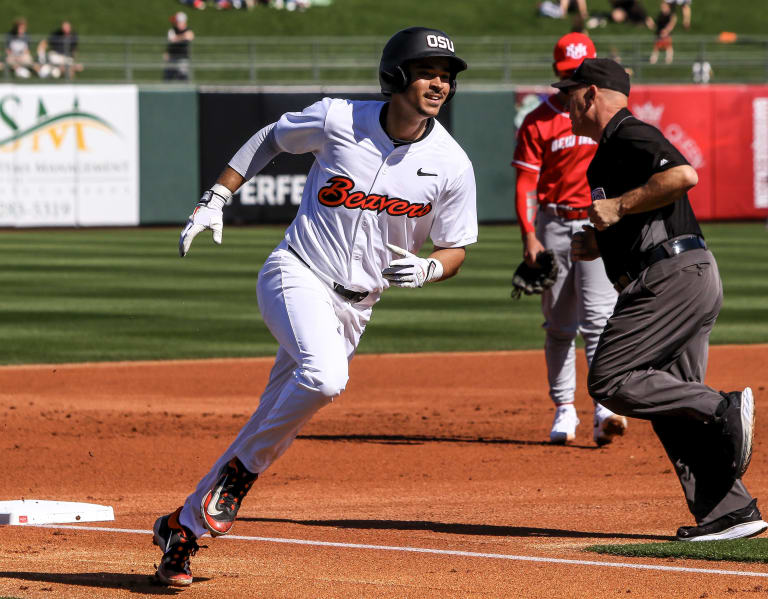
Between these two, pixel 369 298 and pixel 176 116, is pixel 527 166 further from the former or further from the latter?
pixel 176 116

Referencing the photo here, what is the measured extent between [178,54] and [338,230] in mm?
23878

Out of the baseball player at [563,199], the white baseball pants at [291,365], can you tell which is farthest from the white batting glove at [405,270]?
the baseball player at [563,199]

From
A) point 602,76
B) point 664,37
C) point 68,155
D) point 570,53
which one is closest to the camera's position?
point 602,76

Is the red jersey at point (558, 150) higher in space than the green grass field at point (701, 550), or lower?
higher

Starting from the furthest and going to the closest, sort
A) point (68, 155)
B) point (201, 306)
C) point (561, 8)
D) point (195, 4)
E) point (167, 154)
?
point (561, 8), point (195, 4), point (167, 154), point (68, 155), point (201, 306)

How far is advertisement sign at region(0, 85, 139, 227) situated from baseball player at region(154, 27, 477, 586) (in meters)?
19.0

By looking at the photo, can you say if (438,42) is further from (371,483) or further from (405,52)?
(371,483)

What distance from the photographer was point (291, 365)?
4.86 metres

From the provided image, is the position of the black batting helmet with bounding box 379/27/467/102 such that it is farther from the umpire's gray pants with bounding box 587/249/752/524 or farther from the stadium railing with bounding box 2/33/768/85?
the stadium railing with bounding box 2/33/768/85

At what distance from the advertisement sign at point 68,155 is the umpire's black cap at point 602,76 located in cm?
1891

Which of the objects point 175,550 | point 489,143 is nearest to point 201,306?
point 175,550

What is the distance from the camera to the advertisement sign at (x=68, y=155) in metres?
23.0

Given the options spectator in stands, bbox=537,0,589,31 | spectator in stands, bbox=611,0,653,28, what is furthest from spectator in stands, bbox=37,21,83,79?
spectator in stands, bbox=611,0,653,28

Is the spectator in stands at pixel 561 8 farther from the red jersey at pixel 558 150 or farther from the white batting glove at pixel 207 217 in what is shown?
the white batting glove at pixel 207 217
